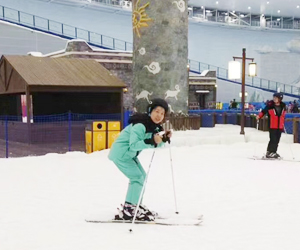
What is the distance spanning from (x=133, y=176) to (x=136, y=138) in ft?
1.69

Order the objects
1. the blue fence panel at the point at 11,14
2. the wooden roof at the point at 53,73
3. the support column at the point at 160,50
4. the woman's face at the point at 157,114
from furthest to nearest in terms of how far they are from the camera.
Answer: the blue fence panel at the point at 11,14 → the support column at the point at 160,50 → the wooden roof at the point at 53,73 → the woman's face at the point at 157,114

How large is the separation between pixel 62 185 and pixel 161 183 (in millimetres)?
1682

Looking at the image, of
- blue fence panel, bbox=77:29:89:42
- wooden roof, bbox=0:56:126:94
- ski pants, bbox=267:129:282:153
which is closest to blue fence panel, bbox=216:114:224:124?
wooden roof, bbox=0:56:126:94

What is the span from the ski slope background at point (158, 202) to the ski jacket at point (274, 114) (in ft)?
3.14

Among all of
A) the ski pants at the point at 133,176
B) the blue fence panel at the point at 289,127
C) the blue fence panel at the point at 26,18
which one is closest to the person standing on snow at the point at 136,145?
the ski pants at the point at 133,176

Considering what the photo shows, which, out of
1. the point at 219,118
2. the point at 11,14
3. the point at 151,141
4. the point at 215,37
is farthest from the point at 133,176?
the point at 215,37

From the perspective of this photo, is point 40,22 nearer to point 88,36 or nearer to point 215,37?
point 88,36

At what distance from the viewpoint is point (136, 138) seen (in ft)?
13.7

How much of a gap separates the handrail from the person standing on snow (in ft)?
81.9

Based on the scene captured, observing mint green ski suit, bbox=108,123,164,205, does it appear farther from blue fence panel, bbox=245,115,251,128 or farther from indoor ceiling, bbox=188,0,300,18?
indoor ceiling, bbox=188,0,300,18

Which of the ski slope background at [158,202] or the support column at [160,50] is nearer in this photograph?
the ski slope background at [158,202]

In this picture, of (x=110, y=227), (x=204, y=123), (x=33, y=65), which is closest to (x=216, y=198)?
(x=110, y=227)

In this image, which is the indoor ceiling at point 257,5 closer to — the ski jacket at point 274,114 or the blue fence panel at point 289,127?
the blue fence panel at point 289,127

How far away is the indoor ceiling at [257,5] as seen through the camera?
38.2 m
